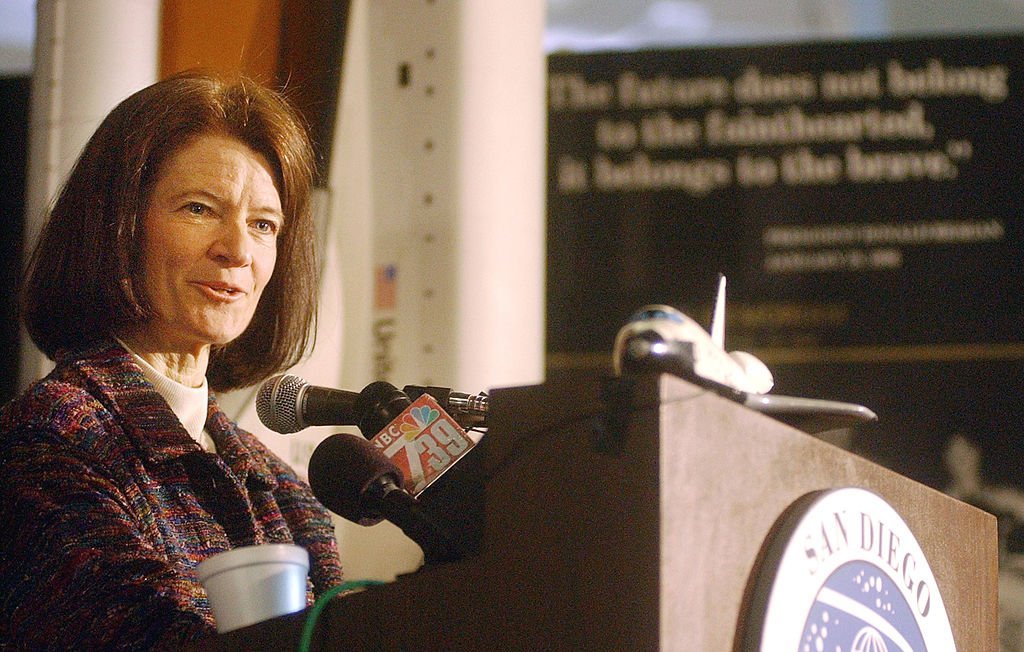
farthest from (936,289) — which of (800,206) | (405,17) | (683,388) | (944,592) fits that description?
(683,388)

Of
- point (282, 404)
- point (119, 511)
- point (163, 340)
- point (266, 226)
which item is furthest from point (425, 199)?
point (119, 511)

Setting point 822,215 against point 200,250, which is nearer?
point 200,250

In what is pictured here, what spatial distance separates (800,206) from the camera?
131 inches

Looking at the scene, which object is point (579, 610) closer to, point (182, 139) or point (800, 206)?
point (182, 139)

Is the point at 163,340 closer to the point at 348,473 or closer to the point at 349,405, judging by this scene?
the point at 349,405

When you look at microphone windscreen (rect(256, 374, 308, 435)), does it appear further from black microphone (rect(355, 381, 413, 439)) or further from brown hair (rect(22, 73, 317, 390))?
brown hair (rect(22, 73, 317, 390))

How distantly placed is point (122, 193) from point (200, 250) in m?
0.10

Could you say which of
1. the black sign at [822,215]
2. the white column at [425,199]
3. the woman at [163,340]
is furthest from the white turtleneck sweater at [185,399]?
the black sign at [822,215]

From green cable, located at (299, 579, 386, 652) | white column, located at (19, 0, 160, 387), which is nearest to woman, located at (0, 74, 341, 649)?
green cable, located at (299, 579, 386, 652)

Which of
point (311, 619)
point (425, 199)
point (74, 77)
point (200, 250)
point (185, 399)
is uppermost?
point (74, 77)

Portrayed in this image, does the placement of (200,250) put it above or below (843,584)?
above

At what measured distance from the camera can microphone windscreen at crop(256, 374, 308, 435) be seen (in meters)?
1.16

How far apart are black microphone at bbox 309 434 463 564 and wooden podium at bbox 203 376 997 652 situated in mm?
37

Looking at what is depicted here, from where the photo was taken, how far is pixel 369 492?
0.88 metres
